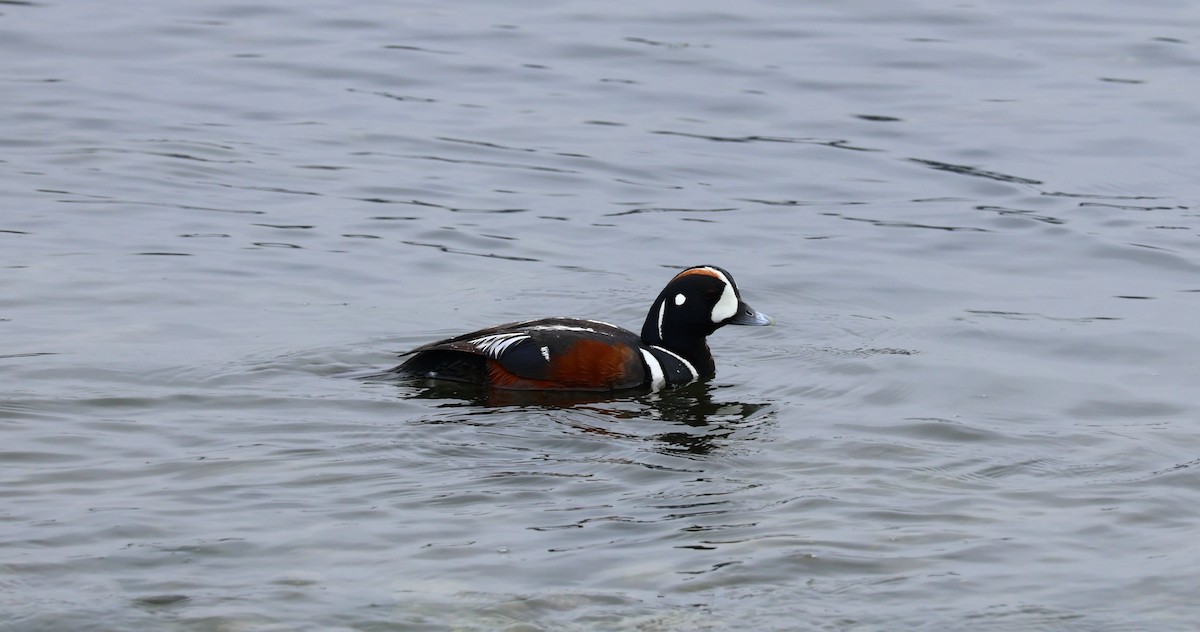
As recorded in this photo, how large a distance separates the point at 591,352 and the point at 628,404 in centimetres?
41

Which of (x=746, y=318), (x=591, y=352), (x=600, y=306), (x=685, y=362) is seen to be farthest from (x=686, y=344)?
(x=600, y=306)

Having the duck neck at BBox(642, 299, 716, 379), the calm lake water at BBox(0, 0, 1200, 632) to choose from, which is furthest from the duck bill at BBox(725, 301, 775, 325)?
the calm lake water at BBox(0, 0, 1200, 632)

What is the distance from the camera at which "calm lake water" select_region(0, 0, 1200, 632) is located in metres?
7.27

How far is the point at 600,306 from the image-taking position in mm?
12445

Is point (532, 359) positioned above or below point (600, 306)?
above

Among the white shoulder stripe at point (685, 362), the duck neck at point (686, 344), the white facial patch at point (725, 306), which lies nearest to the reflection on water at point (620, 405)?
the white shoulder stripe at point (685, 362)

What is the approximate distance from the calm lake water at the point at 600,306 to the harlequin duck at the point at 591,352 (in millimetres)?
240

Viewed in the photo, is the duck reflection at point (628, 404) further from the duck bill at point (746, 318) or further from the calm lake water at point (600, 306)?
the duck bill at point (746, 318)

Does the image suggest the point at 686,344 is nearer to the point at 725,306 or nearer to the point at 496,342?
the point at 725,306

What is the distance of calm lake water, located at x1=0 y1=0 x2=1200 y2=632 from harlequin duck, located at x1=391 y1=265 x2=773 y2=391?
0.79 ft

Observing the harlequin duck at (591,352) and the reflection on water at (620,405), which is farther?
the harlequin duck at (591,352)

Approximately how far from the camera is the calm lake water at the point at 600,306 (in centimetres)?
727

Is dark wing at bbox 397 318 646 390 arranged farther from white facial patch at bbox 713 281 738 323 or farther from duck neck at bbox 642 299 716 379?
white facial patch at bbox 713 281 738 323

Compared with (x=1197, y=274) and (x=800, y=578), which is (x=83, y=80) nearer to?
(x=1197, y=274)
